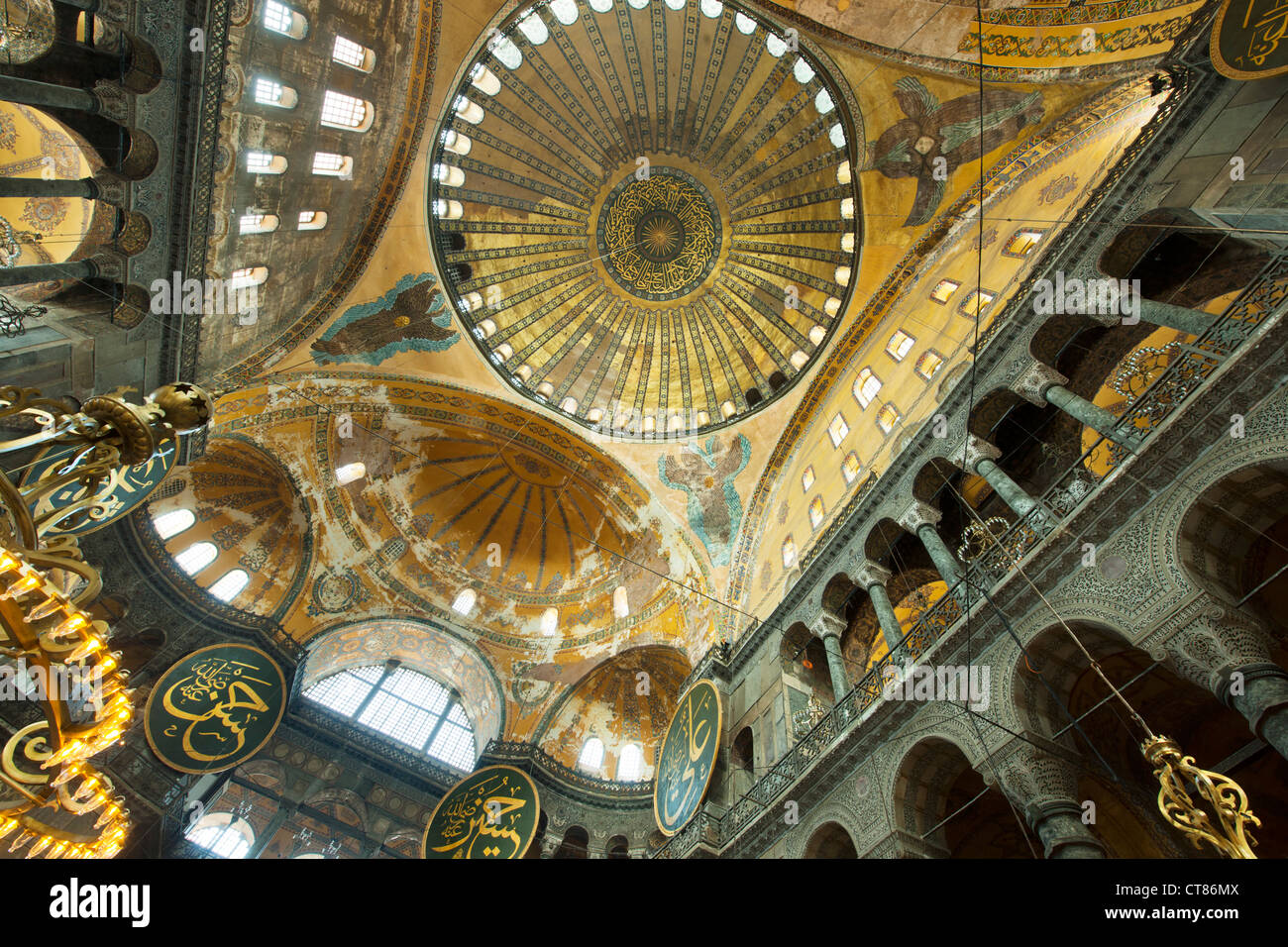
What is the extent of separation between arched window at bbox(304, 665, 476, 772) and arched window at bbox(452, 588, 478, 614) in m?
2.05

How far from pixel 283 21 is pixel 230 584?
1084 cm

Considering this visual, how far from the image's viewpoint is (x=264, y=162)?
9.90m

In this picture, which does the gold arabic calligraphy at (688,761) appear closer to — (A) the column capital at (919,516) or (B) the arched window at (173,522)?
(A) the column capital at (919,516)

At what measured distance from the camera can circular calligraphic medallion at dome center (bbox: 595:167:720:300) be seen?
54.9 feet

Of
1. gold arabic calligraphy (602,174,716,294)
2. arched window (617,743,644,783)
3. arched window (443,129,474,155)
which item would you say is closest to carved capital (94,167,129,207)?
arched window (443,129,474,155)

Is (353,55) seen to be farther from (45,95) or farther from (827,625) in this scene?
(827,625)

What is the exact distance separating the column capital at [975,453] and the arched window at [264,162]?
11.7 metres

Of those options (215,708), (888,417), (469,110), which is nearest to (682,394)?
(888,417)

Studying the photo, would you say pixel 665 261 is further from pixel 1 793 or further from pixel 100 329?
pixel 1 793

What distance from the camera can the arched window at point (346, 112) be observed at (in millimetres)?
10766

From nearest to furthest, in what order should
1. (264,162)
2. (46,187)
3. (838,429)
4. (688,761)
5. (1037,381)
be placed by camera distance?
(46,187) < (1037,381) < (688,761) < (264,162) < (838,429)

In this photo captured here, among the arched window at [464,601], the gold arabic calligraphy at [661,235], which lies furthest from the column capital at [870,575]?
the gold arabic calligraphy at [661,235]
